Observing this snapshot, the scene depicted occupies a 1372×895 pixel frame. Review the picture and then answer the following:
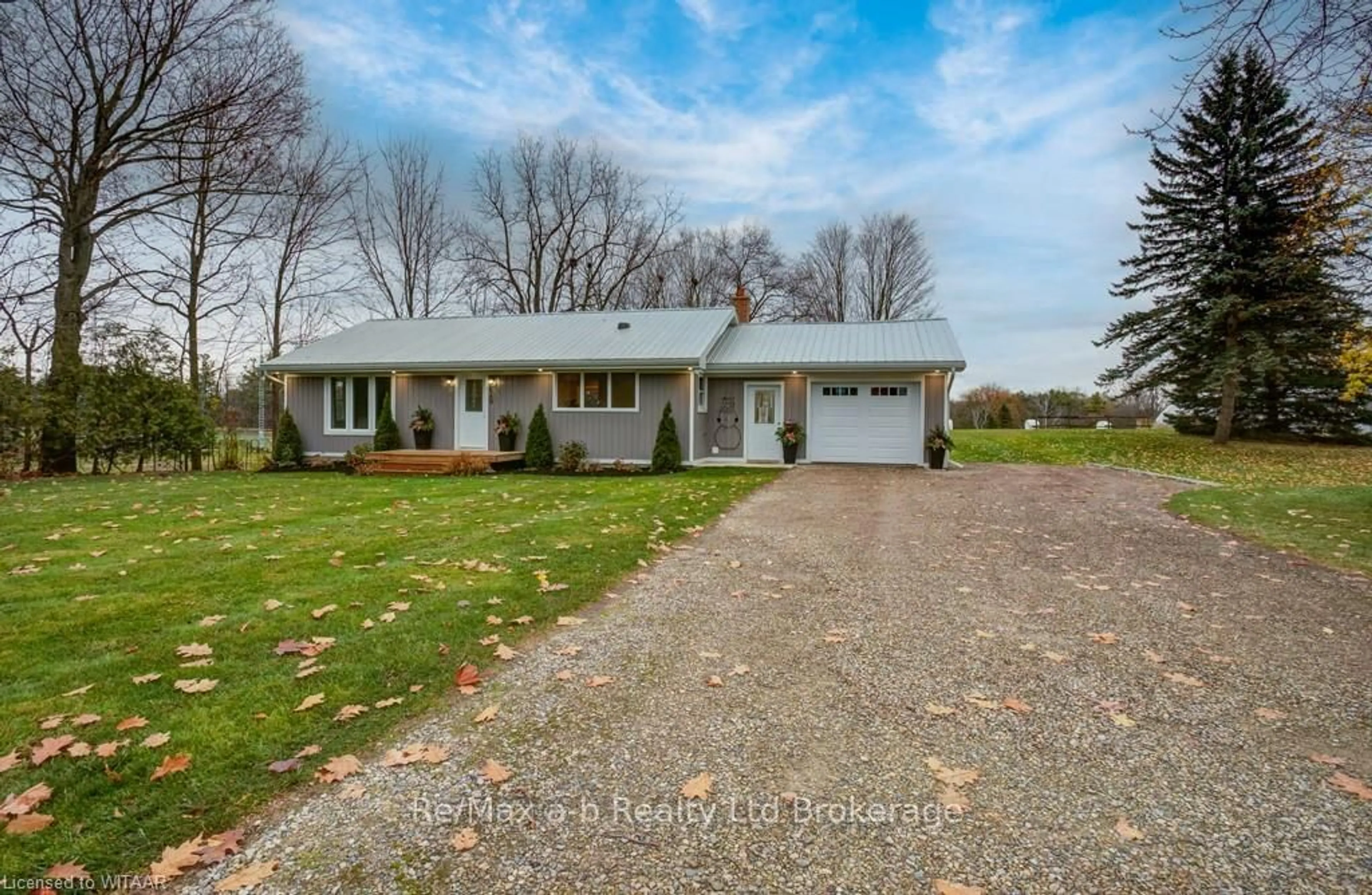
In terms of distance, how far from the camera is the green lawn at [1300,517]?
620 centimetres

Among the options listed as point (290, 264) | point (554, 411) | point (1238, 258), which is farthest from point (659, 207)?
point (1238, 258)

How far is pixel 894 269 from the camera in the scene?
30656 millimetres

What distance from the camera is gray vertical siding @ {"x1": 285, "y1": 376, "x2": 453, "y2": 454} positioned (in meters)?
15.0

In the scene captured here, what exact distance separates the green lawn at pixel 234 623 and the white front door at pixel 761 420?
5878mm

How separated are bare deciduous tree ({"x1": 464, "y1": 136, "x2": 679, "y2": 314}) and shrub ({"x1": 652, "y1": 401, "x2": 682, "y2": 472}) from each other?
45.5 feet

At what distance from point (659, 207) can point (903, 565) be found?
24495mm

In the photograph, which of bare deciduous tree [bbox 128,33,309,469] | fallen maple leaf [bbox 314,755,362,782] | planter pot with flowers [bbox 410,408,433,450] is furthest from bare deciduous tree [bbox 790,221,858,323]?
fallen maple leaf [bbox 314,755,362,782]

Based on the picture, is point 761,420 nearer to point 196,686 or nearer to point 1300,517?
point 1300,517

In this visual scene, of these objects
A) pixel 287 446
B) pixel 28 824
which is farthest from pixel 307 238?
pixel 28 824

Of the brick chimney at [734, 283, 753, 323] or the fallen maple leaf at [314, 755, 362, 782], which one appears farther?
the brick chimney at [734, 283, 753, 323]

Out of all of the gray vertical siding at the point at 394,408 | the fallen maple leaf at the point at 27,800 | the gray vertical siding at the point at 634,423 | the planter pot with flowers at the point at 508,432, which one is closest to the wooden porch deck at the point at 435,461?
the planter pot with flowers at the point at 508,432

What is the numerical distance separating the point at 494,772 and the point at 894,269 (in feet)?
105

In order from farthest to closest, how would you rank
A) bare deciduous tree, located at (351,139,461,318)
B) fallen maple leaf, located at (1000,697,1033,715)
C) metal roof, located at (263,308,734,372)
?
bare deciduous tree, located at (351,139,461,318)
metal roof, located at (263,308,734,372)
fallen maple leaf, located at (1000,697,1033,715)

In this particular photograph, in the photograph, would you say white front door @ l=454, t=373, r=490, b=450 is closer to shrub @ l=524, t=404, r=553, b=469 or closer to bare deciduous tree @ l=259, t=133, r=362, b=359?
shrub @ l=524, t=404, r=553, b=469
